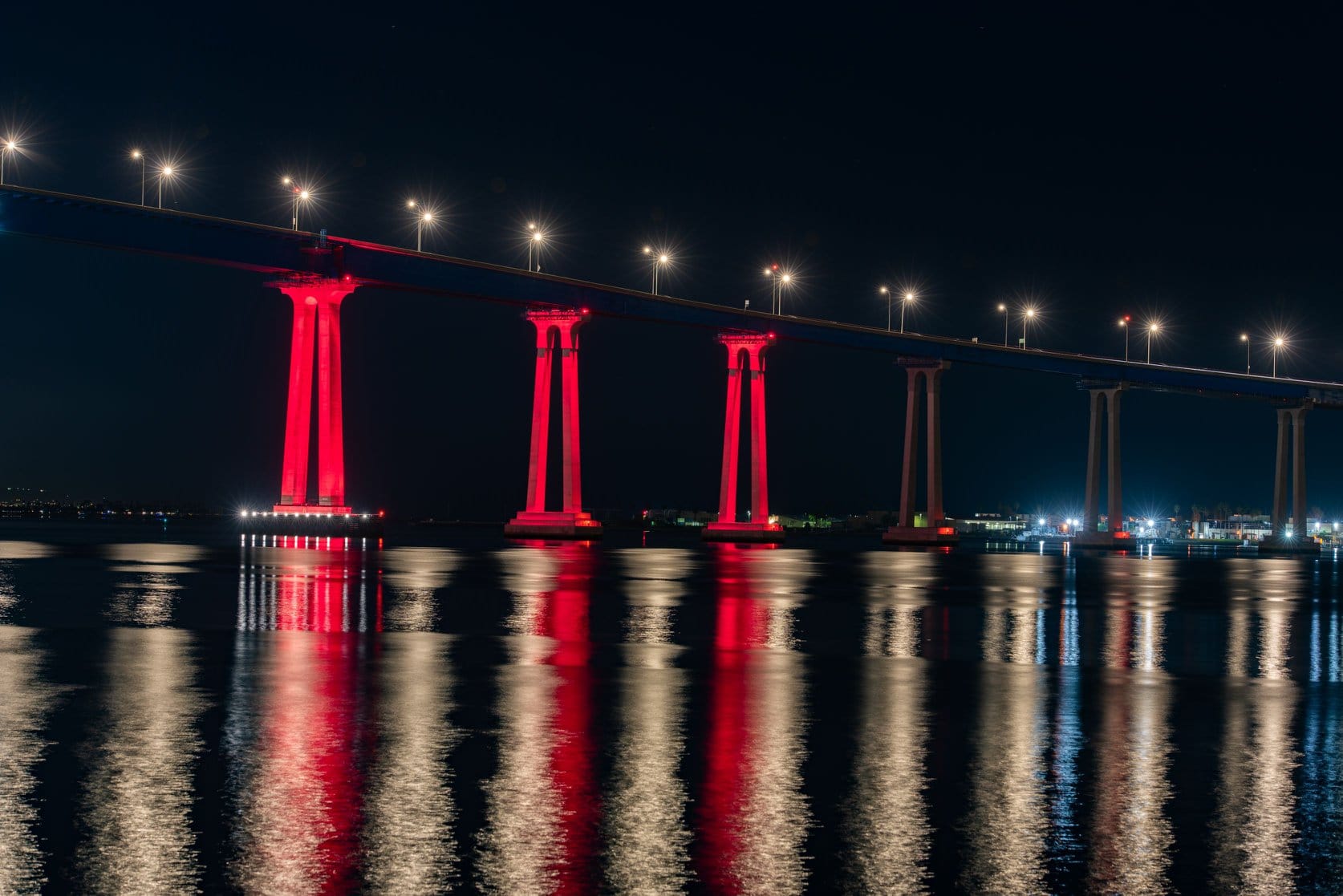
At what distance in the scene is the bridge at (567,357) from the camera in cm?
9594

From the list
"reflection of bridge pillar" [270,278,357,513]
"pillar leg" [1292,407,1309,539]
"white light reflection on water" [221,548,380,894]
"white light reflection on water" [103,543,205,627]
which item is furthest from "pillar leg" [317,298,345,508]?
"pillar leg" [1292,407,1309,539]

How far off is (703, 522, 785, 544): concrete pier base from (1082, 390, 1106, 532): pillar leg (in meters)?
48.8

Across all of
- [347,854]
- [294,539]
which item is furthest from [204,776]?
[294,539]

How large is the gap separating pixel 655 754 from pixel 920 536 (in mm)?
141208

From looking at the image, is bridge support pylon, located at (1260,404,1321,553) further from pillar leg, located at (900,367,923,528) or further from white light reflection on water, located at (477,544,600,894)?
white light reflection on water, located at (477,544,600,894)

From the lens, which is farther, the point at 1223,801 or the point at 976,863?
the point at 1223,801

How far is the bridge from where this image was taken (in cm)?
9594

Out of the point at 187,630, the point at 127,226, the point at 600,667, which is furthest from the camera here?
the point at 127,226

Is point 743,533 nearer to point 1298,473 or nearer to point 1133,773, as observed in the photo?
point 1298,473

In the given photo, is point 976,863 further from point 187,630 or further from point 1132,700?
point 187,630

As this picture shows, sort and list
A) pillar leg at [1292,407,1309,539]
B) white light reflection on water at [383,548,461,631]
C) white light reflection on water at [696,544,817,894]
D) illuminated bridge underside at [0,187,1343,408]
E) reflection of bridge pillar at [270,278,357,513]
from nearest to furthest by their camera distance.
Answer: white light reflection on water at [696,544,817,894] < white light reflection on water at [383,548,461,631] < illuminated bridge underside at [0,187,1343,408] < reflection of bridge pillar at [270,278,357,513] < pillar leg at [1292,407,1309,539]

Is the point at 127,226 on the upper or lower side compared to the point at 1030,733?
upper

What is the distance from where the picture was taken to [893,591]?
165 ft

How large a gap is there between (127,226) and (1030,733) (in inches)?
3386
